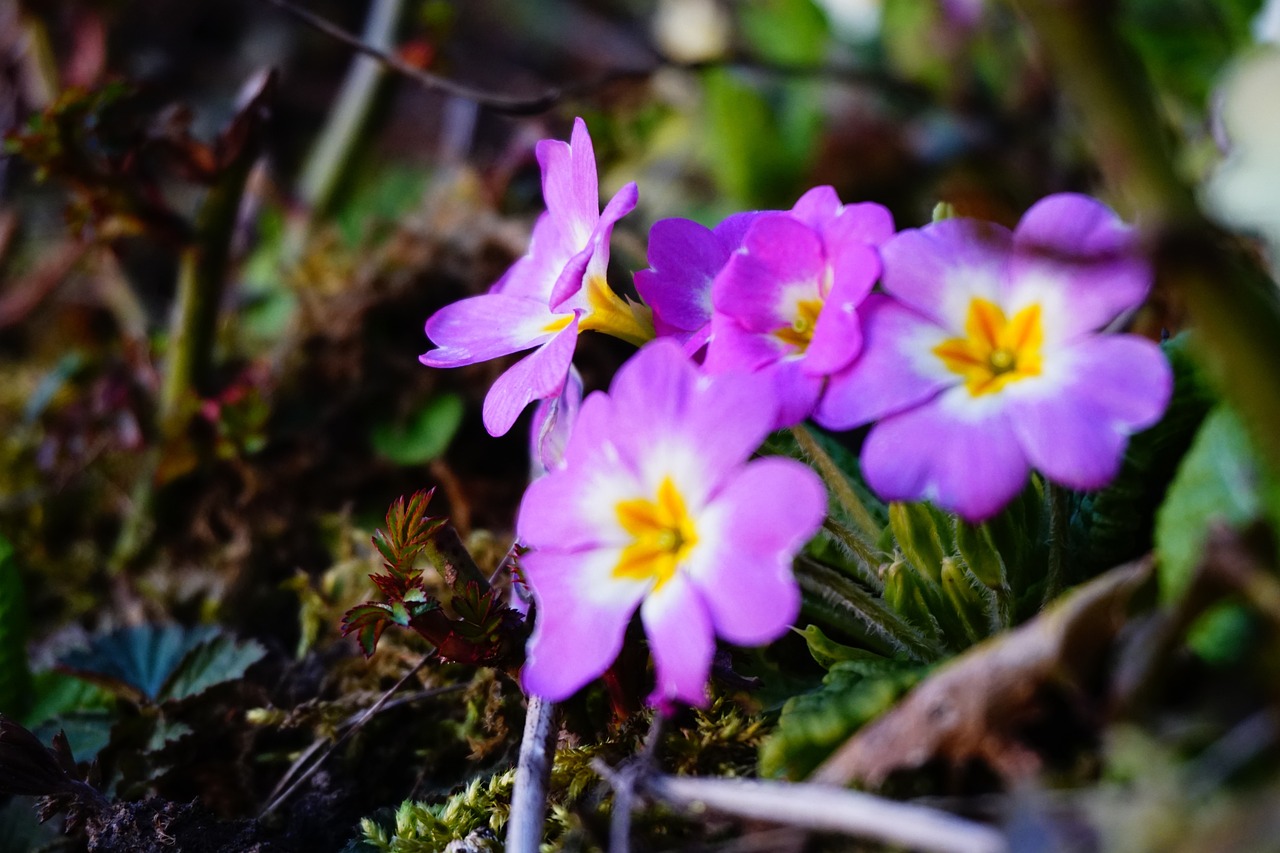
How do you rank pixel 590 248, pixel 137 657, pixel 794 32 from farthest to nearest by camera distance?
1. pixel 794 32
2. pixel 137 657
3. pixel 590 248

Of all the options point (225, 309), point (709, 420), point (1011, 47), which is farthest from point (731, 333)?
point (1011, 47)

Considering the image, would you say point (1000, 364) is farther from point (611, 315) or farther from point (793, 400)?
point (611, 315)

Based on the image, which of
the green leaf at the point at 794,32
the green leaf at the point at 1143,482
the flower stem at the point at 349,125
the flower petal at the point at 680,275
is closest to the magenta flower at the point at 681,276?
the flower petal at the point at 680,275

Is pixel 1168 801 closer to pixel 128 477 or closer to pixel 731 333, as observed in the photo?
pixel 731 333

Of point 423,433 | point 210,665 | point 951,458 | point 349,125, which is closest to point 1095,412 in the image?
point 951,458

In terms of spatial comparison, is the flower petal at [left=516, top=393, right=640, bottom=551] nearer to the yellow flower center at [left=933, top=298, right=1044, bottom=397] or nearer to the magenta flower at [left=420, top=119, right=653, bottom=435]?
the magenta flower at [left=420, top=119, right=653, bottom=435]

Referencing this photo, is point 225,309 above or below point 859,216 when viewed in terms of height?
below

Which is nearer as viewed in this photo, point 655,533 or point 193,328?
point 655,533
